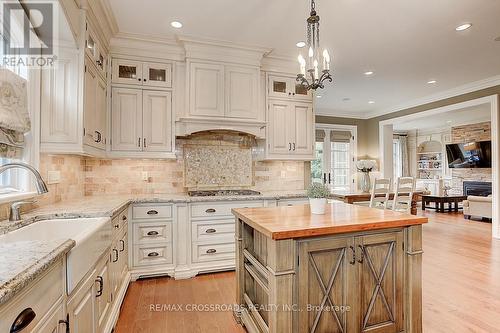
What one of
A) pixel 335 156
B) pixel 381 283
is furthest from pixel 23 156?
pixel 335 156

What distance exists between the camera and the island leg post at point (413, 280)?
6.06 ft

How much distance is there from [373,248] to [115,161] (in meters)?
3.02

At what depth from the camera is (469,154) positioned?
8492 mm

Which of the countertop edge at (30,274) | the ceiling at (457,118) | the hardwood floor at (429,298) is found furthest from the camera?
the ceiling at (457,118)

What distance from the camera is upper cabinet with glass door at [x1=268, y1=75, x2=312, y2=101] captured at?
3766 mm

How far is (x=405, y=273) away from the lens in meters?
1.87

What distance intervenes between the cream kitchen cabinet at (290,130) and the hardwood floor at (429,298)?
1713 millimetres

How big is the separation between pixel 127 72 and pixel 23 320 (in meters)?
2.98

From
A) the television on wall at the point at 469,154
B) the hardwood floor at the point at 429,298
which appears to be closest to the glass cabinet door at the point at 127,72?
the hardwood floor at the point at 429,298

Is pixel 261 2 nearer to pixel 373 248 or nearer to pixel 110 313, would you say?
pixel 373 248

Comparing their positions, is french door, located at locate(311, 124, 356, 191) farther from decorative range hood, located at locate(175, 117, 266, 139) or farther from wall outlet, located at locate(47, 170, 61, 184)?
wall outlet, located at locate(47, 170, 61, 184)

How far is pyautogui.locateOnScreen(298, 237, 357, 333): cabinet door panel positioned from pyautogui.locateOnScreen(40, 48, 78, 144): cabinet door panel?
2.10 meters

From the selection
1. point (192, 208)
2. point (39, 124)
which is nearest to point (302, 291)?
point (192, 208)

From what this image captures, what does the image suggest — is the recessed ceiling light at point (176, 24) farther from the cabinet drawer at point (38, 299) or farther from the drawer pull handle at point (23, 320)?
the drawer pull handle at point (23, 320)
